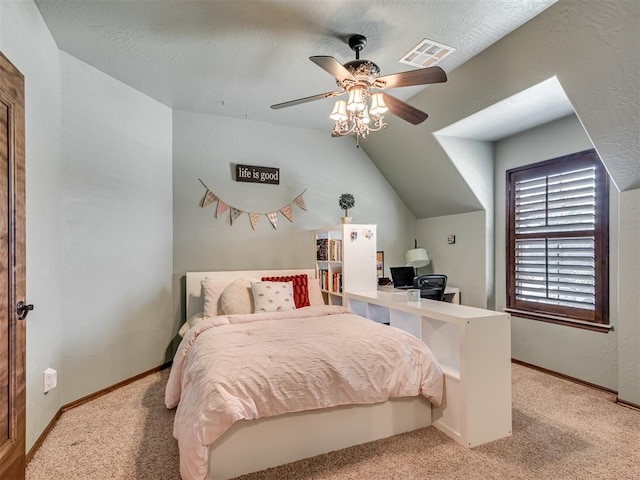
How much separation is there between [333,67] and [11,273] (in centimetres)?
194

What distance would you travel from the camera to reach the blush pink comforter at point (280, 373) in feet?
5.48

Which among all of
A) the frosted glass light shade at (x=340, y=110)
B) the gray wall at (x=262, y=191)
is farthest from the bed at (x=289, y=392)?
the frosted glass light shade at (x=340, y=110)

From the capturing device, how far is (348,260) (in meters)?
3.71

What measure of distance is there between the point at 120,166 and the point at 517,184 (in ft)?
13.2

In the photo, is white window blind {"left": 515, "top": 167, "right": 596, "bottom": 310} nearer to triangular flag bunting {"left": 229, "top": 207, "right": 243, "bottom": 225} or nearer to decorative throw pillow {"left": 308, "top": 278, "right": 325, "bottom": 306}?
decorative throw pillow {"left": 308, "top": 278, "right": 325, "bottom": 306}

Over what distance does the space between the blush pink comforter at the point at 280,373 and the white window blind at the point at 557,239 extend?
1924 millimetres

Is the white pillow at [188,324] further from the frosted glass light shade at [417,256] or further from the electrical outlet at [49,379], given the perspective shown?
the frosted glass light shade at [417,256]

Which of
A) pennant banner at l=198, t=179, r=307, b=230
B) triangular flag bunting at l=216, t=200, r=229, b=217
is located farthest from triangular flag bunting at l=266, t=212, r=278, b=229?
triangular flag bunting at l=216, t=200, r=229, b=217

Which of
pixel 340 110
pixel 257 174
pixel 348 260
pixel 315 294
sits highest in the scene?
pixel 340 110

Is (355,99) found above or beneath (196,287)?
above

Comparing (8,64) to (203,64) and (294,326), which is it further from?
(294,326)

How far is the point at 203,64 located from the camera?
279 centimetres

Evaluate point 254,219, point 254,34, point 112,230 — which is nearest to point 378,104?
point 254,34

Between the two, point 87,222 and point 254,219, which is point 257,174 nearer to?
point 254,219
